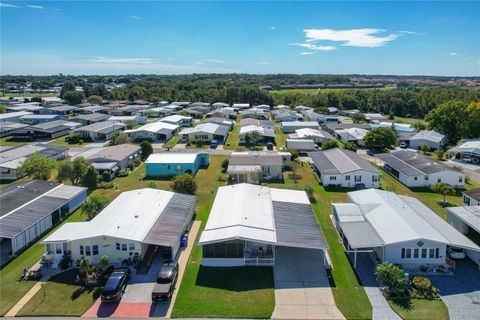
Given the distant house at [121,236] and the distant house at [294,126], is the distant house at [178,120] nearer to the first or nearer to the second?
the distant house at [294,126]

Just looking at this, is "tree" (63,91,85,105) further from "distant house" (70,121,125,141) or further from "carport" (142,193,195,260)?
"carport" (142,193,195,260)

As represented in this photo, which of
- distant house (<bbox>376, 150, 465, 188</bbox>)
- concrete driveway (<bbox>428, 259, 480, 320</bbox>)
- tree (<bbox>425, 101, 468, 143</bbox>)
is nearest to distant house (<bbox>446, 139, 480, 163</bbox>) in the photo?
tree (<bbox>425, 101, 468, 143</bbox>)

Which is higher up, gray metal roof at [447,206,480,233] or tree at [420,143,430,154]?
tree at [420,143,430,154]

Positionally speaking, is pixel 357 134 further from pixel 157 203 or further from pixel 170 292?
pixel 170 292

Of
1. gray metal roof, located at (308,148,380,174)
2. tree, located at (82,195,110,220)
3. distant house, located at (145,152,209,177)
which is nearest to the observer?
tree, located at (82,195,110,220)

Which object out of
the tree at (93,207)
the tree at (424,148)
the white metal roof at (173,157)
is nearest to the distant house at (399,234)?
the tree at (93,207)

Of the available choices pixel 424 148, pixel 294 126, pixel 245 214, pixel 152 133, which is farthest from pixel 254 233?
pixel 294 126

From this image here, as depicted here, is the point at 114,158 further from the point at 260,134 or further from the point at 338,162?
the point at 338,162

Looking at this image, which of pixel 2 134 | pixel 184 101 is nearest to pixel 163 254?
pixel 2 134
